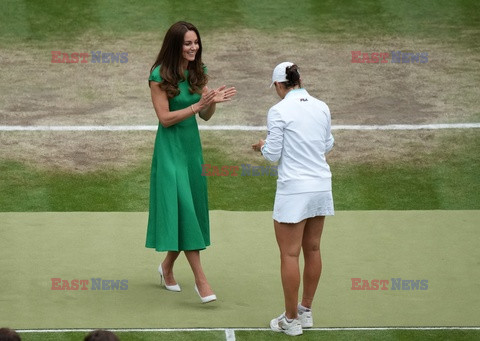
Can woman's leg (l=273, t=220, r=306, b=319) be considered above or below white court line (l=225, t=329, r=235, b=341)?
above

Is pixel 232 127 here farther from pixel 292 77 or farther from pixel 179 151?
pixel 292 77

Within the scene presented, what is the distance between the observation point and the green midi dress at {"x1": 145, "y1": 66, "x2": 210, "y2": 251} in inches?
354

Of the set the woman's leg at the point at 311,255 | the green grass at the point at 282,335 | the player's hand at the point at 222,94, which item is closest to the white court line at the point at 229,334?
the green grass at the point at 282,335

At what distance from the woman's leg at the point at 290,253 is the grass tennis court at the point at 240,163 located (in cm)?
43

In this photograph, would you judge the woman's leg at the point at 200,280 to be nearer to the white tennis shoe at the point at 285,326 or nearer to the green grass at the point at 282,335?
the green grass at the point at 282,335

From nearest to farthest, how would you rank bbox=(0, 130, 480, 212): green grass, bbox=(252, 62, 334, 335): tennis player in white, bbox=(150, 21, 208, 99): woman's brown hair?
bbox=(252, 62, 334, 335): tennis player in white, bbox=(150, 21, 208, 99): woman's brown hair, bbox=(0, 130, 480, 212): green grass

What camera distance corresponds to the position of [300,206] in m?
8.27

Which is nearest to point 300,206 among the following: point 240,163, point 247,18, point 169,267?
point 169,267

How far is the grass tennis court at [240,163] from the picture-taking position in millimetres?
9055

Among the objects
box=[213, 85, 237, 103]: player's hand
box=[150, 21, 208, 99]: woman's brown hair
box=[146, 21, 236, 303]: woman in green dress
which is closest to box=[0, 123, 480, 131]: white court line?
box=[146, 21, 236, 303]: woman in green dress

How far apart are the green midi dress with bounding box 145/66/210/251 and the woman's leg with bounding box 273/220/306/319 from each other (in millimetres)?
882

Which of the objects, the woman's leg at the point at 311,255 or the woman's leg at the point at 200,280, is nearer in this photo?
the woman's leg at the point at 311,255

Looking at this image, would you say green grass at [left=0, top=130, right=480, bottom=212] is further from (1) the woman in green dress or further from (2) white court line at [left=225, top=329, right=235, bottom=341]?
(2) white court line at [left=225, top=329, right=235, bottom=341]

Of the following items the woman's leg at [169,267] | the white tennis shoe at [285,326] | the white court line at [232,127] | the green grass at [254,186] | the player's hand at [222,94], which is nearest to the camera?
the white tennis shoe at [285,326]
